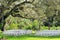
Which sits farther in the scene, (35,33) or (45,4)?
(35,33)

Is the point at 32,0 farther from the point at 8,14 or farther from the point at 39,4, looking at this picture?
the point at 8,14

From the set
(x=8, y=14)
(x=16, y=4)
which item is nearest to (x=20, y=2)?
(x=16, y=4)

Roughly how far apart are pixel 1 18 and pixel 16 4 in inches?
86.2

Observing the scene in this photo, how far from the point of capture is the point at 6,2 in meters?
21.2

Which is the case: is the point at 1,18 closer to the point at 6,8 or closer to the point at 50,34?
the point at 6,8

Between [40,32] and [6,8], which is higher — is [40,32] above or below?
below

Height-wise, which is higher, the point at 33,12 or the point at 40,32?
the point at 33,12

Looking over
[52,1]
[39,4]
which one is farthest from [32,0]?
[52,1]

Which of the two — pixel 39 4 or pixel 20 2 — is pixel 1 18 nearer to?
pixel 20 2

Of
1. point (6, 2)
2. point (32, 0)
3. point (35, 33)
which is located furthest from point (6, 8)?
point (35, 33)

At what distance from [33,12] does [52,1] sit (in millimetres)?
2490

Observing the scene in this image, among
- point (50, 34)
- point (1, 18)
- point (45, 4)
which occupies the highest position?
point (45, 4)

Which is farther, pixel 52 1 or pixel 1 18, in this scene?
pixel 1 18

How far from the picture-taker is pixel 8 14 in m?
21.6
